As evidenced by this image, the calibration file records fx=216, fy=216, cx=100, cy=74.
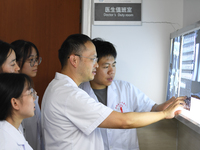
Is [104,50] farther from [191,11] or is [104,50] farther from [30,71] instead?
[191,11]

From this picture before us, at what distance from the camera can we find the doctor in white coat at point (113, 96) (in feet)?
5.20

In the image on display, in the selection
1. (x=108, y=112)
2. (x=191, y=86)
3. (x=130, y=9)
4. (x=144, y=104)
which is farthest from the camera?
(x=130, y=9)

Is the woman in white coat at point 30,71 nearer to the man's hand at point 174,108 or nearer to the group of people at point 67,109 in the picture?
the group of people at point 67,109

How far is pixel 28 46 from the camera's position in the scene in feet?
5.62

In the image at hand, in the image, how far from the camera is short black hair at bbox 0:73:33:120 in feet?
3.35

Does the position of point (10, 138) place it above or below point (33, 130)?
above

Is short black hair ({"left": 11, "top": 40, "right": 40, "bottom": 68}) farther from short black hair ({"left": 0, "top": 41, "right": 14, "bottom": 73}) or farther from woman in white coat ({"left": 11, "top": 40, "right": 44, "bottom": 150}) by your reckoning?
short black hair ({"left": 0, "top": 41, "right": 14, "bottom": 73})

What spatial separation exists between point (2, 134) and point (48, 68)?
50.7 inches

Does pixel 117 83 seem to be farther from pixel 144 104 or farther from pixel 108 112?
pixel 108 112

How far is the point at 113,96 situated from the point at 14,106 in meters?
0.78

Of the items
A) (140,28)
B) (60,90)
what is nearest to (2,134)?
(60,90)

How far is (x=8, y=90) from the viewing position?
1027 millimetres

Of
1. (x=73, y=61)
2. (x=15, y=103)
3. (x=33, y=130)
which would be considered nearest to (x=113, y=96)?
(x=73, y=61)

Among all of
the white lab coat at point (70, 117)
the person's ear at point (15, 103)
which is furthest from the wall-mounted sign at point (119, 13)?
the person's ear at point (15, 103)
